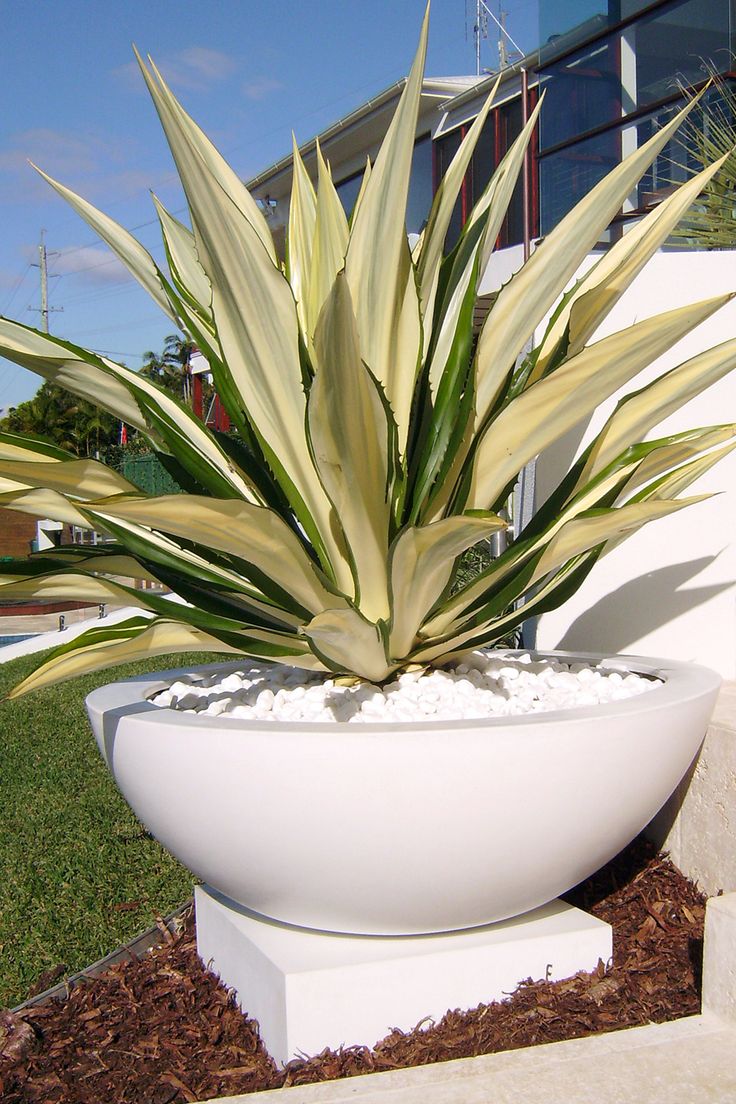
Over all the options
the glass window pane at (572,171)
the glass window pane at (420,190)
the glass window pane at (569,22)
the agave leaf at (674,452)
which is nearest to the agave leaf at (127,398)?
the agave leaf at (674,452)

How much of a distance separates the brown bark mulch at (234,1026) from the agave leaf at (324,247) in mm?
1152

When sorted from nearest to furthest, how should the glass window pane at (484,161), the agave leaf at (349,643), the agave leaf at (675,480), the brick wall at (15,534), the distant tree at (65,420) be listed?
the agave leaf at (349,643) < the agave leaf at (675,480) < the glass window pane at (484,161) < the brick wall at (15,534) < the distant tree at (65,420)

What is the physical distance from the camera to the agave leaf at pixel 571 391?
1.54m

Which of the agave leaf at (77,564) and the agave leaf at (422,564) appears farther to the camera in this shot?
the agave leaf at (77,564)

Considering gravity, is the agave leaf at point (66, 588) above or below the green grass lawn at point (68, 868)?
above

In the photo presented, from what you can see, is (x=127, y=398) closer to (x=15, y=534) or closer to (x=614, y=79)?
(x=614, y=79)

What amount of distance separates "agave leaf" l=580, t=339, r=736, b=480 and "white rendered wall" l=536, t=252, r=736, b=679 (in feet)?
1.91

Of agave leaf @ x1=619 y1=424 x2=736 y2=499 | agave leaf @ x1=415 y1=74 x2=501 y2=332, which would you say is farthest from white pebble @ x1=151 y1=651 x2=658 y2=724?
agave leaf @ x1=415 y1=74 x2=501 y2=332

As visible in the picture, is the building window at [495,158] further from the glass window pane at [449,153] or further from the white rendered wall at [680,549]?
the white rendered wall at [680,549]

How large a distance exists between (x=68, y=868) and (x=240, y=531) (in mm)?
1466

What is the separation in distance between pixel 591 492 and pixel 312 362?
55cm

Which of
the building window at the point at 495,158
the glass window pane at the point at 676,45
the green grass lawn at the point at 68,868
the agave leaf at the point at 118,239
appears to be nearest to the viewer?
the agave leaf at the point at 118,239

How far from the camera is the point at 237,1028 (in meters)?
1.62

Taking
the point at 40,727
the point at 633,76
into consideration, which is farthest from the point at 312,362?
the point at 633,76
